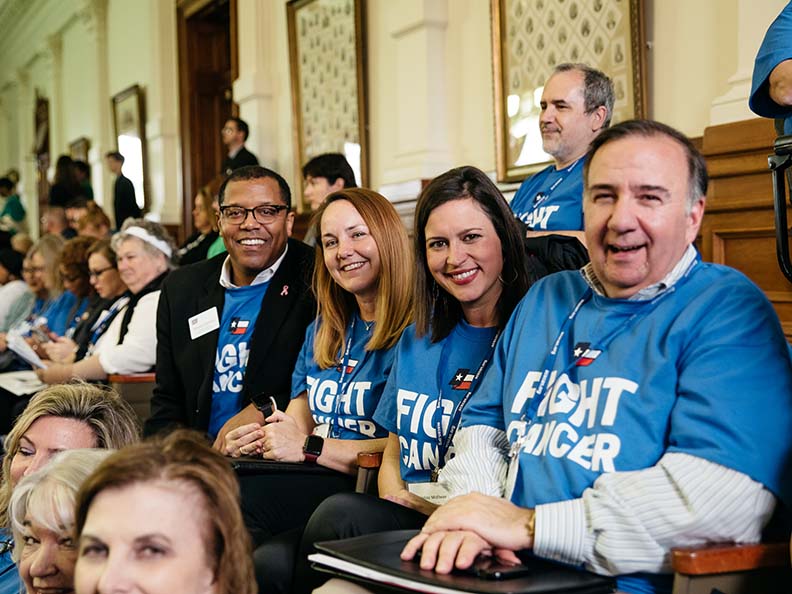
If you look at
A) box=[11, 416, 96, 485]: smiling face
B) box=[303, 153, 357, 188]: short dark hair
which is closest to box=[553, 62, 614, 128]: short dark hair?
box=[303, 153, 357, 188]: short dark hair

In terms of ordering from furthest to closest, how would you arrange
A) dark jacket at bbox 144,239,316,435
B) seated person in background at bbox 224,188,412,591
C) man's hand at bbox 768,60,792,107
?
dark jacket at bbox 144,239,316,435 < seated person in background at bbox 224,188,412,591 < man's hand at bbox 768,60,792,107

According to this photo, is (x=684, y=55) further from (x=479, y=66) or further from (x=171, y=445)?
(x=171, y=445)

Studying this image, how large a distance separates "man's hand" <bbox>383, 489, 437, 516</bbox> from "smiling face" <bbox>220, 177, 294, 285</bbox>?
131cm

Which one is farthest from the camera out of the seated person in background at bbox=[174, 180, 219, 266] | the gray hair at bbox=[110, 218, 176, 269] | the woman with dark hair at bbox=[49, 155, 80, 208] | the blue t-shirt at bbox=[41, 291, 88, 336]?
the woman with dark hair at bbox=[49, 155, 80, 208]

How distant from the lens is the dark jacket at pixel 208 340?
3154 mm

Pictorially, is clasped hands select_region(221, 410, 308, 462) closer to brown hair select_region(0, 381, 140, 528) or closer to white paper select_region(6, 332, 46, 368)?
brown hair select_region(0, 381, 140, 528)

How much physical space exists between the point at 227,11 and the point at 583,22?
527cm

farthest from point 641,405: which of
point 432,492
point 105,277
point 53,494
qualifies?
point 105,277

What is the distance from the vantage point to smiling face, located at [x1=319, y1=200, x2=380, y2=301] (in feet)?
8.97

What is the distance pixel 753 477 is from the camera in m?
1.51

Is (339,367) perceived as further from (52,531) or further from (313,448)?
(52,531)

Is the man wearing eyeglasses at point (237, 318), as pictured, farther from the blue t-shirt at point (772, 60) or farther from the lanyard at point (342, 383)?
the blue t-shirt at point (772, 60)

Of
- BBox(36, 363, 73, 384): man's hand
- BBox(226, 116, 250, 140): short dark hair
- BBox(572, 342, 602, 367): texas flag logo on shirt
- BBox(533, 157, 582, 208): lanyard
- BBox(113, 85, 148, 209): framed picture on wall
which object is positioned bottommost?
BBox(36, 363, 73, 384): man's hand

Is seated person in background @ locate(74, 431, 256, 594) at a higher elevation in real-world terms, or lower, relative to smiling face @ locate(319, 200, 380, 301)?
lower
